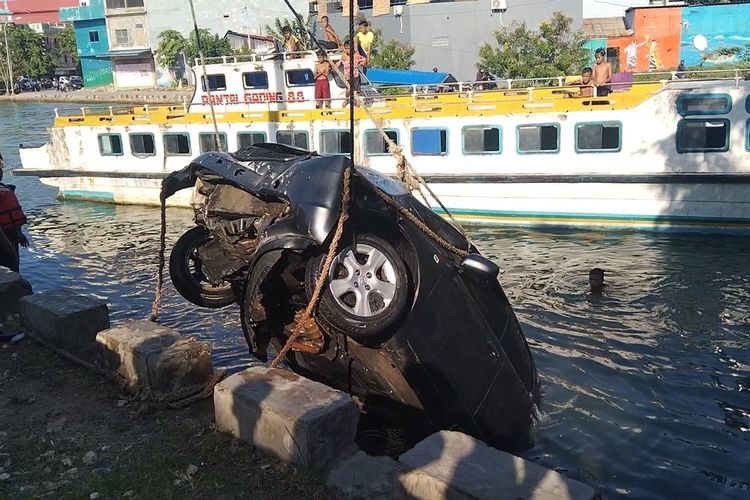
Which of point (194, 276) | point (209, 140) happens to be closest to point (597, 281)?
point (194, 276)

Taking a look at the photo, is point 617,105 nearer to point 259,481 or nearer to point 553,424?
point 553,424

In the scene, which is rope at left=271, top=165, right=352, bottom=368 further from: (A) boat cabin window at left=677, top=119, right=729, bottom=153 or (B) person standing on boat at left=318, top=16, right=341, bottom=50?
(B) person standing on boat at left=318, top=16, right=341, bottom=50

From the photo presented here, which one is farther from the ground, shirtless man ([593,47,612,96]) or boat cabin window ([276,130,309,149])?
shirtless man ([593,47,612,96])

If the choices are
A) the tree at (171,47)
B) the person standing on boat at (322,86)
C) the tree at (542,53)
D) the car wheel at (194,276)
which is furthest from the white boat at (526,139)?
the tree at (171,47)

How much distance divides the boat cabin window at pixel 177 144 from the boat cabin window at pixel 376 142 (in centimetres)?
567

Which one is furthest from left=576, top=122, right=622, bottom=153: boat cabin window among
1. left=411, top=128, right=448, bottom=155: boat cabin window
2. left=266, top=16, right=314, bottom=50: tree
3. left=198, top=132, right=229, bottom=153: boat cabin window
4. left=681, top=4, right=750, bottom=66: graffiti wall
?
left=681, top=4, right=750, bottom=66: graffiti wall

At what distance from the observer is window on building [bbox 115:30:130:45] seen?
67375 mm

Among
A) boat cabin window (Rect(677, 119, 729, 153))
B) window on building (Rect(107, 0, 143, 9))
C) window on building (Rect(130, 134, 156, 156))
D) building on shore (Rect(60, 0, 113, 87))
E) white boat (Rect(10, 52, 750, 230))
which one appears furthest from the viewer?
building on shore (Rect(60, 0, 113, 87))

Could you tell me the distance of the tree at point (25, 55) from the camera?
78062 millimetres

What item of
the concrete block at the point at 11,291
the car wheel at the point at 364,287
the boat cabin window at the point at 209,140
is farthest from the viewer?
the boat cabin window at the point at 209,140

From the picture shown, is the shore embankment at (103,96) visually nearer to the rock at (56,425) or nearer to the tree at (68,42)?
the tree at (68,42)

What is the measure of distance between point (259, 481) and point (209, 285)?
7.95 ft

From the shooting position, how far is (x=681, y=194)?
49.7ft

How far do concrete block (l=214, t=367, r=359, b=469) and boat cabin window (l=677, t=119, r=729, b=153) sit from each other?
525 inches
